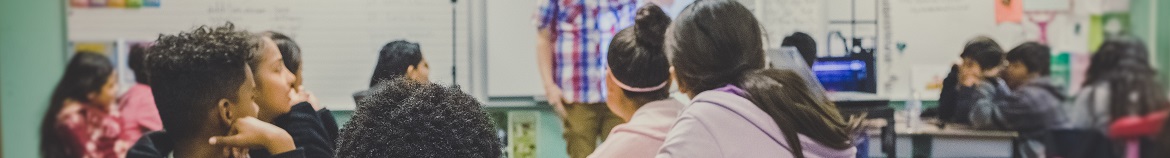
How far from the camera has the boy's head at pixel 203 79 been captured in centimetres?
216

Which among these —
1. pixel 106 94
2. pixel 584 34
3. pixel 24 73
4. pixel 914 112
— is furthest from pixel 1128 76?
pixel 24 73

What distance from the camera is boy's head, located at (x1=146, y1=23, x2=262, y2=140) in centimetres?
216

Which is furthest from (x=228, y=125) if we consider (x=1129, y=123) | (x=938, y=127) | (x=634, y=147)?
(x=938, y=127)

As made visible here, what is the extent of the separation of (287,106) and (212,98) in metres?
0.15

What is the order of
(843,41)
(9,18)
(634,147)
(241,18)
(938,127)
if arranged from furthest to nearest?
(843,41)
(938,127)
(241,18)
(9,18)
(634,147)

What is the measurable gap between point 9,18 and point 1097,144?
2.83 meters

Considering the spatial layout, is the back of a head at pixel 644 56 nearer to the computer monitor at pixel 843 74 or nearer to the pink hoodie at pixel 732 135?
the pink hoodie at pixel 732 135

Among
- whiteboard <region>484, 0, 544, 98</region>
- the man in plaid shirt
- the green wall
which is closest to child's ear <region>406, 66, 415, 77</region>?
the man in plaid shirt

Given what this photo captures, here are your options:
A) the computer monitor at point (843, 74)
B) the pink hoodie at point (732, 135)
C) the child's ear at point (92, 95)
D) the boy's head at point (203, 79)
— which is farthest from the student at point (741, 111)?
the child's ear at point (92, 95)

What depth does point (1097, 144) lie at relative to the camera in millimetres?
2545

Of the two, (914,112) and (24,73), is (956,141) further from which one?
(24,73)

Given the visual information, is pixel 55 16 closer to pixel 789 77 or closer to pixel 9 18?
pixel 9 18

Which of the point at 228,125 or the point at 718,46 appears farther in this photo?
the point at 228,125

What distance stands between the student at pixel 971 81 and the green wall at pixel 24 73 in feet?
9.41
